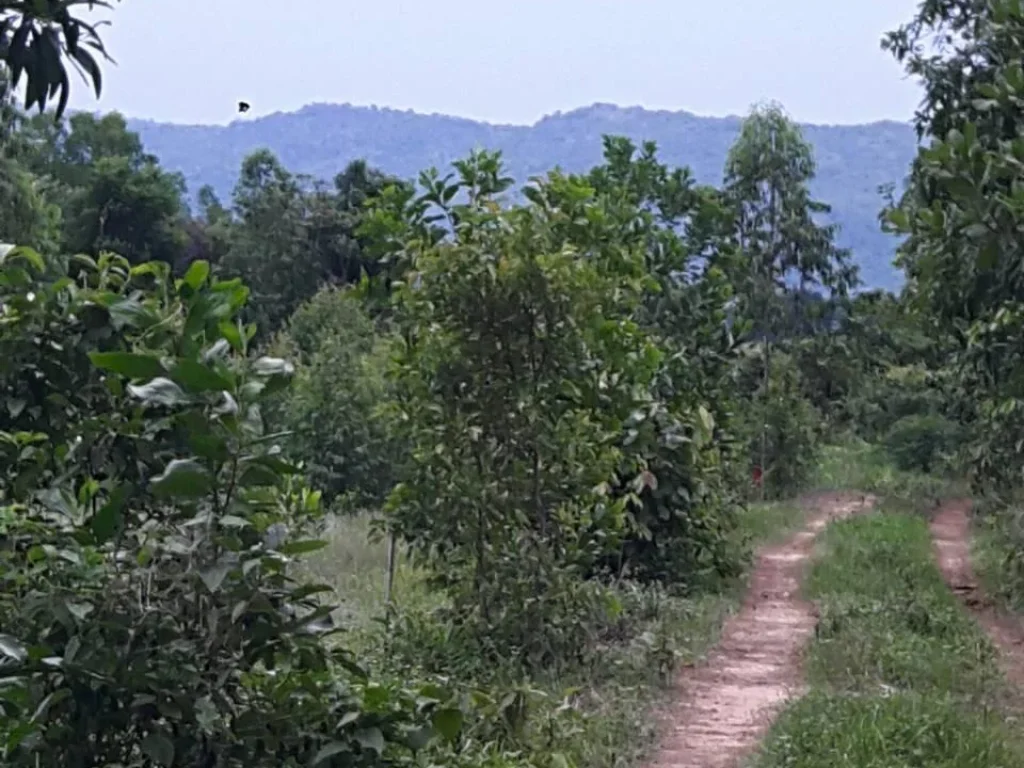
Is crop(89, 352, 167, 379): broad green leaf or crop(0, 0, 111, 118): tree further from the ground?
crop(0, 0, 111, 118): tree

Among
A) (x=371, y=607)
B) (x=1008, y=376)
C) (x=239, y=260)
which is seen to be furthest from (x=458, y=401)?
(x=239, y=260)

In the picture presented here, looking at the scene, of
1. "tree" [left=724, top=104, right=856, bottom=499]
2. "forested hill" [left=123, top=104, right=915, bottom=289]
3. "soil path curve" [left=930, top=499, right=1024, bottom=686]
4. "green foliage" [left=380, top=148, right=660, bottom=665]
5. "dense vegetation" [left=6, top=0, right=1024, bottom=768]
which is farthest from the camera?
"forested hill" [left=123, top=104, right=915, bottom=289]

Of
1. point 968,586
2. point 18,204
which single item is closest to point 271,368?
point 968,586

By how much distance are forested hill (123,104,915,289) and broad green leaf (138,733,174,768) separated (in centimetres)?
2245

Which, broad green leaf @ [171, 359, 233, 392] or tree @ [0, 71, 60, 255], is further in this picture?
tree @ [0, 71, 60, 255]

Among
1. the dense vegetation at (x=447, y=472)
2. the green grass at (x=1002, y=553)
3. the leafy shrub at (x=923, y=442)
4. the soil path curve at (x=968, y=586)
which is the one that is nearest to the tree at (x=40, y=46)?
the dense vegetation at (x=447, y=472)

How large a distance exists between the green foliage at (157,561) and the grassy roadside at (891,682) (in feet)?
9.83

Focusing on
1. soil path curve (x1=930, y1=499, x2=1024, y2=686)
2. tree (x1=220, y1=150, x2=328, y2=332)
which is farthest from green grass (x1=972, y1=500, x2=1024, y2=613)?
tree (x1=220, y1=150, x2=328, y2=332)

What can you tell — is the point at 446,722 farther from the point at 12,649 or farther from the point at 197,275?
the point at 197,275

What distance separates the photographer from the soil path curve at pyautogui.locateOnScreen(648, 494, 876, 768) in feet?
20.8

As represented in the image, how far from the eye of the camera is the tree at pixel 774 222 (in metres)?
24.0

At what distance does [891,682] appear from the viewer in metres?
7.61

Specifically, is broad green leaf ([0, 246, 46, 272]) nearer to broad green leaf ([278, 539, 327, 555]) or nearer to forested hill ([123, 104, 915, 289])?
broad green leaf ([278, 539, 327, 555])

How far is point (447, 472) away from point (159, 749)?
4.11m
